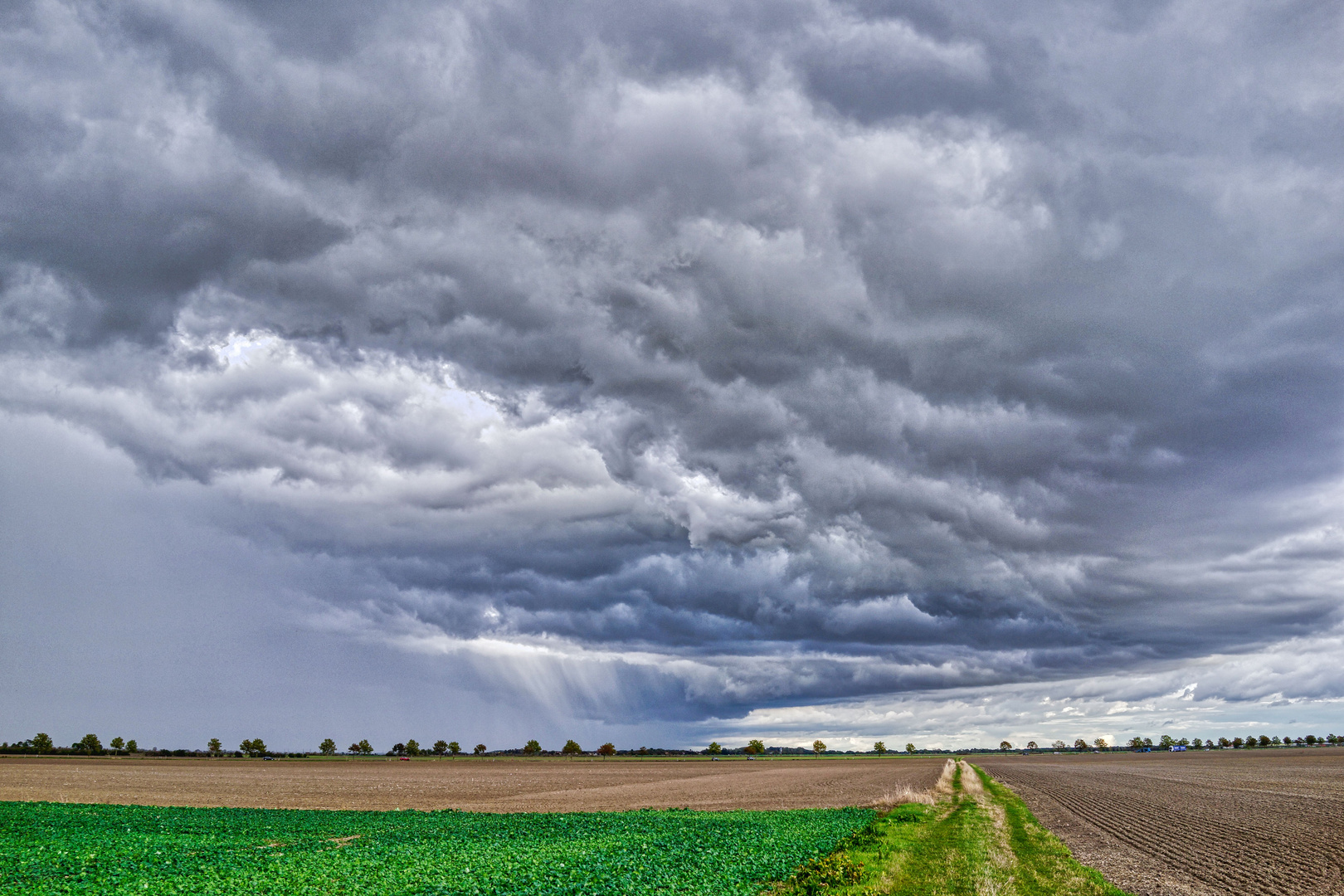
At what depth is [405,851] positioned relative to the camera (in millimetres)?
39562

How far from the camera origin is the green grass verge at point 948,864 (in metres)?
29.3

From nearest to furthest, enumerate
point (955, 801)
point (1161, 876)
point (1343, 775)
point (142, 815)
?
point (1161, 876), point (142, 815), point (955, 801), point (1343, 775)

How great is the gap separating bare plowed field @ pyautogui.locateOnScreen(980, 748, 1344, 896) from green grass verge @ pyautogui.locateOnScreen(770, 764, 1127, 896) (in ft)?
6.88

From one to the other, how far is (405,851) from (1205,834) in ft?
171

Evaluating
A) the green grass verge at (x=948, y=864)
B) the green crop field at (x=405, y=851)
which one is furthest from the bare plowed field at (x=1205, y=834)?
the green crop field at (x=405, y=851)

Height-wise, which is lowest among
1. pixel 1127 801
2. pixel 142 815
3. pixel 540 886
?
pixel 1127 801

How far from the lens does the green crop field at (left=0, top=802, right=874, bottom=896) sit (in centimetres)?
2956

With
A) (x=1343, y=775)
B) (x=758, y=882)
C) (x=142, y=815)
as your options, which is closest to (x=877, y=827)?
(x=758, y=882)

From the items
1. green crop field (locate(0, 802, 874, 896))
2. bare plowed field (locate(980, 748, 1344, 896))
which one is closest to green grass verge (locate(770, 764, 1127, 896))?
bare plowed field (locate(980, 748, 1344, 896))

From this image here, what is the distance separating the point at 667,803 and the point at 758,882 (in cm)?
5113

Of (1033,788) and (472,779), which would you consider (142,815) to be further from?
(1033,788)

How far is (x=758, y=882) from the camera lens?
102 feet

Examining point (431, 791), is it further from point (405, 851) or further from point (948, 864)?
point (948, 864)

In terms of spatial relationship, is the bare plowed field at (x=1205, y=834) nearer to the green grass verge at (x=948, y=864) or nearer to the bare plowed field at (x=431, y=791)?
the green grass verge at (x=948, y=864)
